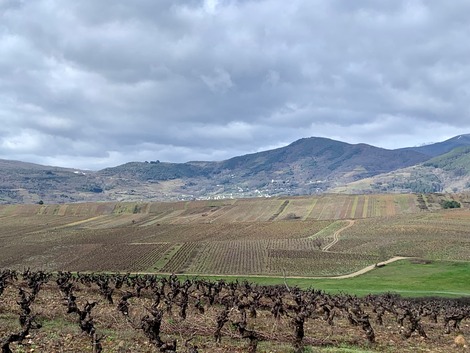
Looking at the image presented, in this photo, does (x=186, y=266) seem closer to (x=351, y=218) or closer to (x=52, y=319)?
(x=52, y=319)

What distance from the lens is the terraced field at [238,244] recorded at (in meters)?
90.4

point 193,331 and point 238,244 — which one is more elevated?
point 193,331

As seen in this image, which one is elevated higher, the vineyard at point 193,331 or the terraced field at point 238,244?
the vineyard at point 193,331

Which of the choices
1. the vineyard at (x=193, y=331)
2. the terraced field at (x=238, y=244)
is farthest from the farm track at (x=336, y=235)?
the vineyard at (x=193, y=331)

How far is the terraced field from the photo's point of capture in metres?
90.4

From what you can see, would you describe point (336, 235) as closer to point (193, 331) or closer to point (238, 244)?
point (238, 244)

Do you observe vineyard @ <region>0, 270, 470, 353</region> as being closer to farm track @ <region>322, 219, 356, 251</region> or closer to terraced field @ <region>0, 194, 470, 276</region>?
terraced field @ <region>0, 194, 470, 276</region>

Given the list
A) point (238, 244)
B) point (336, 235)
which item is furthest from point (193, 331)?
point (336, 235)

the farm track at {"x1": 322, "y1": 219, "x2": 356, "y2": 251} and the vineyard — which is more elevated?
the vineyard

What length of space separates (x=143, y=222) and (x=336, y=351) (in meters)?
167

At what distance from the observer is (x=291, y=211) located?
19738cm

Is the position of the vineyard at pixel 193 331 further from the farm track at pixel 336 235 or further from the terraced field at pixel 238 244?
the farm track at pixel 336 235

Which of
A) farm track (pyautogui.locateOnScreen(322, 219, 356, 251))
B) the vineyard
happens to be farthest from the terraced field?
the vineyard

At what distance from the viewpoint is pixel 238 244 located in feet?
386
